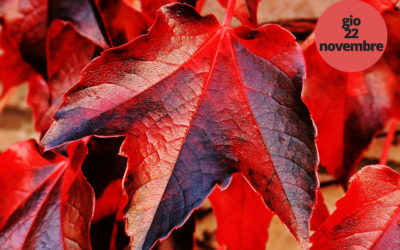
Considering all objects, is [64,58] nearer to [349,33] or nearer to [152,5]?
[152,5]

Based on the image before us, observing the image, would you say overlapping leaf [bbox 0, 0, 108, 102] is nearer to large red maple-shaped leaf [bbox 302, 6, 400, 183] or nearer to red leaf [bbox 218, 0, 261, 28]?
red leaf [bbox 218, 0, 261, 28]

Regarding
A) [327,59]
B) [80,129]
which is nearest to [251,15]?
[327,59]

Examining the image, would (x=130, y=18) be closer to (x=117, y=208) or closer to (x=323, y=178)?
(x=117, y=208)

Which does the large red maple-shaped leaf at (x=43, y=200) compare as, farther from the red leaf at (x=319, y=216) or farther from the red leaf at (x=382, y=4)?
the red leaf at (x=382, y=4)

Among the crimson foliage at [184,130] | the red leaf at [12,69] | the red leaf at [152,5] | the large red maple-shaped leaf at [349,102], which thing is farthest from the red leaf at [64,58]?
the large red maple-shaped leaf at [349,102]

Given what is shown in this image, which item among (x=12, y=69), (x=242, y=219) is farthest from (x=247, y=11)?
(x=12, y=69)

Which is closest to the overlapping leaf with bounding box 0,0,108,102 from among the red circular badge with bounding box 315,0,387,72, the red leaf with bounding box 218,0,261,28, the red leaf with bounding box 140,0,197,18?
the red leaf with bounding box 140,0,197,18
